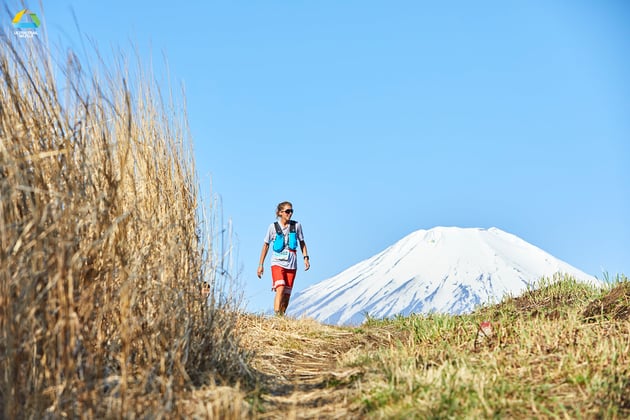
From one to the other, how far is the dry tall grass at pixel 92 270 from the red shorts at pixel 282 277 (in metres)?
4.55

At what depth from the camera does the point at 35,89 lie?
12.1 ft

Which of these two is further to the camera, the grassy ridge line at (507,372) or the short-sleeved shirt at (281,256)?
the short-sleeved shirt at (281,256)

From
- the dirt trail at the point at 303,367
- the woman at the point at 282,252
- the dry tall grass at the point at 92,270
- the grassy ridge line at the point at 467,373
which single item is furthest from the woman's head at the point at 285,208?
the dry tall grass at the point at 92,270

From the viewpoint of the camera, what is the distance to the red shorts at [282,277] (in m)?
9.26

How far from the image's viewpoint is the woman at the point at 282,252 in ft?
30.3

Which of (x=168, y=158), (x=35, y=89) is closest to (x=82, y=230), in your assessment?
(x=35, y=89)

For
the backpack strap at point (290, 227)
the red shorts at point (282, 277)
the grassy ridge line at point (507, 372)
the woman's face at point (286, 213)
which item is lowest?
the grassy ridge line at point (507, 372)

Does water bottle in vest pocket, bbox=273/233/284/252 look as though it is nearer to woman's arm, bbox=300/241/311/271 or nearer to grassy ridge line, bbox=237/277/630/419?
woman's arm, bbox=300/241/311/271

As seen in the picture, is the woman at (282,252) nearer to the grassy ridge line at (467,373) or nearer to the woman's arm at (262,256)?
the woman's arm at (262,256)

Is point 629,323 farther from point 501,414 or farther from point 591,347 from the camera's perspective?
point 501,414

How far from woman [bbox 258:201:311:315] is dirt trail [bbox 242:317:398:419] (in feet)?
2.48

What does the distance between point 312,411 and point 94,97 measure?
210 cm

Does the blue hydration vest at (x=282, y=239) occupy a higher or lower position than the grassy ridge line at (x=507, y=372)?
higher

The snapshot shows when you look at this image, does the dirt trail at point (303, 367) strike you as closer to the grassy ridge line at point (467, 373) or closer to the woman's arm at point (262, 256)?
the grassy ridge line at point (467, 373)
